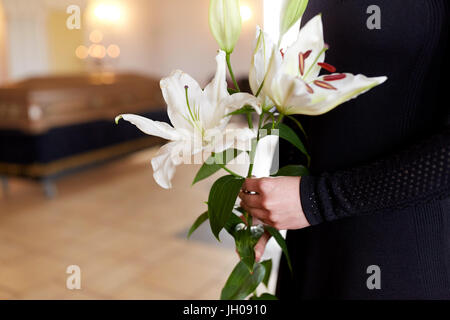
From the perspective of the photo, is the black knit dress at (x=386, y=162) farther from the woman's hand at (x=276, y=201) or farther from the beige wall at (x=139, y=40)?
the beige wall at (x=139, y=40)

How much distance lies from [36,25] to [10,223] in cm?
559

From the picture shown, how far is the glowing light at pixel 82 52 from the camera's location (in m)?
7.82

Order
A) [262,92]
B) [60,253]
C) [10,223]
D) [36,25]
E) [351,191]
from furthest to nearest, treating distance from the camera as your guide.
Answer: [36,25] → [10,223] → [60,253] → [351,191] → [262,92]

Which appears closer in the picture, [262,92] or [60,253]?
[262,92]

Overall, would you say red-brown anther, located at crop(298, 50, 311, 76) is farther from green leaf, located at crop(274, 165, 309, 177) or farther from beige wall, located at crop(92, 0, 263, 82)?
beige wall, located at crop(92, 0, 263, 82)

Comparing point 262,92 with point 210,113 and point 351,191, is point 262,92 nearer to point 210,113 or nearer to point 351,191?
point 210,113

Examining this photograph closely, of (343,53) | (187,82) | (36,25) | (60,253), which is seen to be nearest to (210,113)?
(187,82)

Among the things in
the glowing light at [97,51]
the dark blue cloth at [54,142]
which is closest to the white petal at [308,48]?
the dark blue cloth at [54,142]

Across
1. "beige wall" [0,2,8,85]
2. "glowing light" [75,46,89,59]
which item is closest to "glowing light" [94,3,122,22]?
"glowing light" [75,46,89,59]

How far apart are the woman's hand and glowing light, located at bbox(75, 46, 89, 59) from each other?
7.71 metres

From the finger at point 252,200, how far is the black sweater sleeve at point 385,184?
0.07 meters

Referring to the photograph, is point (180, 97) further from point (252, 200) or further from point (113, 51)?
point (113, 51)

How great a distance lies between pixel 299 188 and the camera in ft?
2.31

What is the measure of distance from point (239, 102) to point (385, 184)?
0.27 meters
